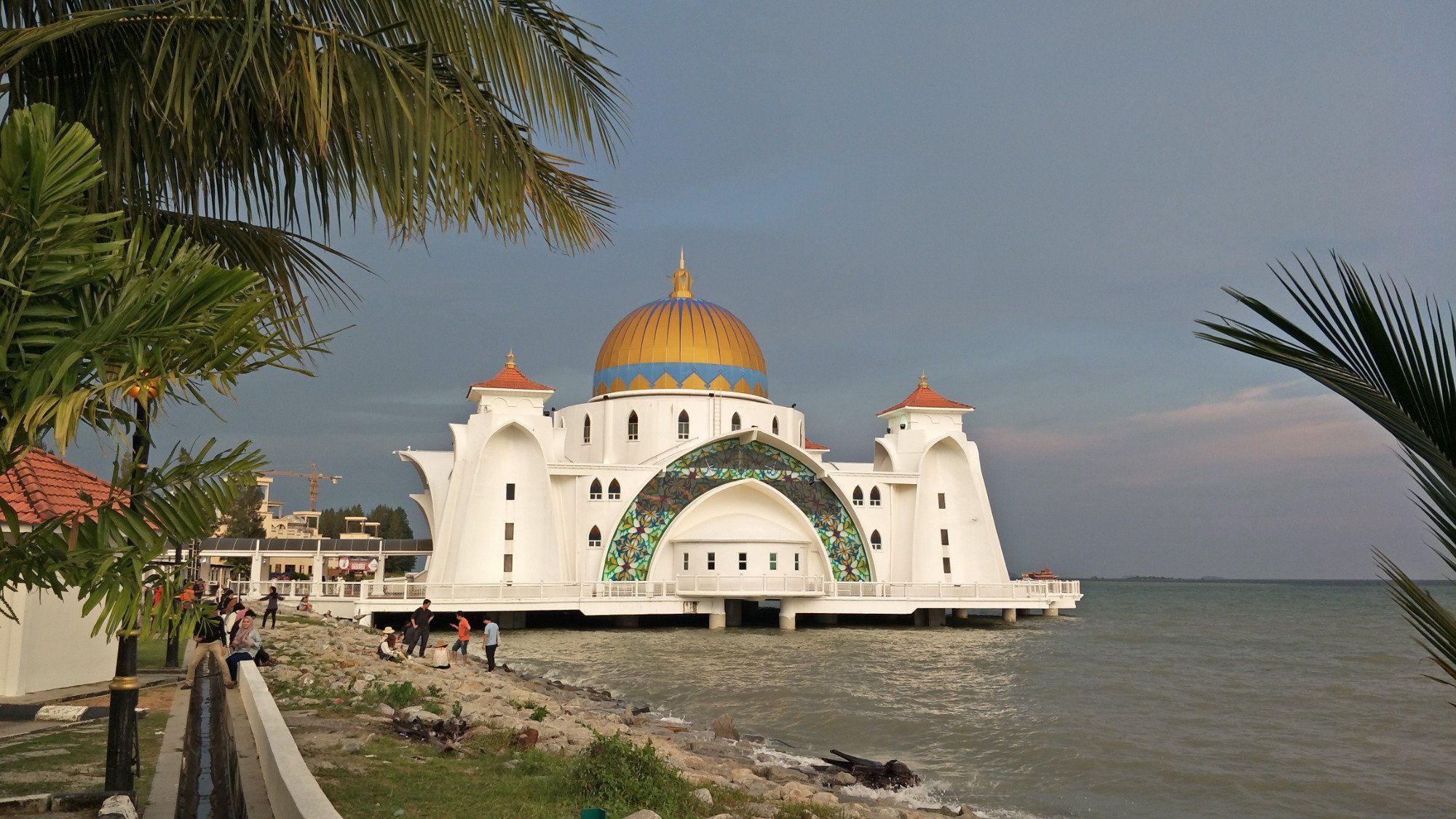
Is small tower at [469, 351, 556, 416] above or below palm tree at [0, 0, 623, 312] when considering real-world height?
above

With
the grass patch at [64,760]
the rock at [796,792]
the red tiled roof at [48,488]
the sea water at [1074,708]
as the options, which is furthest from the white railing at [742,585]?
the grass patch at [64,760]

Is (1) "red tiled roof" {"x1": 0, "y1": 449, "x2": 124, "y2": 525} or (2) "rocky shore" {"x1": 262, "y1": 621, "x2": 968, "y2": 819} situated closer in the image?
(2) "rocky shore" {"x1": 262, "y1": 621, "x2": 968, "y2": 819}

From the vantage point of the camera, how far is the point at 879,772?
1108 cm

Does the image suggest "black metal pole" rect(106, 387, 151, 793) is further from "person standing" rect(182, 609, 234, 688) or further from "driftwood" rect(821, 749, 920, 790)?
"driftwood" rect(821, 749, 920, 790)

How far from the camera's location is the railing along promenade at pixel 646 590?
28469 millimetres

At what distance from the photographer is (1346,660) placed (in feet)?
88.6

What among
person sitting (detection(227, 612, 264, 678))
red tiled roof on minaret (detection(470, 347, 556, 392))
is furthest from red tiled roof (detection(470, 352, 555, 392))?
person sitting (detection(227, 612, 264, 678))

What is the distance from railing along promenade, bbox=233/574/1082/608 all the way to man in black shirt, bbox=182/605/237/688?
11.4 meters

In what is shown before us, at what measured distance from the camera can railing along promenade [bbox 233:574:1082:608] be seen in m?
28.5

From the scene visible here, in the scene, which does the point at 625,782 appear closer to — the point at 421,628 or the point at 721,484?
the point at 421,628

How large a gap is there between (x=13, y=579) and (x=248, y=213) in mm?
2237

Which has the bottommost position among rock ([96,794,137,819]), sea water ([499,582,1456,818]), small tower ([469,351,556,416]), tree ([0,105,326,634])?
sea water ([499,582,1456,818])

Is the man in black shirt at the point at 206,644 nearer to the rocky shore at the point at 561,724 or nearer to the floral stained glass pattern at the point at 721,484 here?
the rocky shore at the point at 561,724

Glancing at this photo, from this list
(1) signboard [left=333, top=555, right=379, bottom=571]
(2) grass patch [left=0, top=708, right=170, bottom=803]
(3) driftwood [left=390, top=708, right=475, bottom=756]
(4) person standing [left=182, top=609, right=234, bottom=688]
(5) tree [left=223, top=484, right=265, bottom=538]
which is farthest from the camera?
(5) tree [left=223, top=484, right=265, bottom=538]
